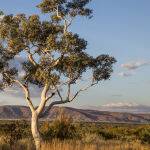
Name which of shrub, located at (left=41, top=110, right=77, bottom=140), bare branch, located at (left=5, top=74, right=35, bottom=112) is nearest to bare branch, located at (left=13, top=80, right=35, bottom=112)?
bare branch, located at (left=5, top=74, right=35, bottom=112)

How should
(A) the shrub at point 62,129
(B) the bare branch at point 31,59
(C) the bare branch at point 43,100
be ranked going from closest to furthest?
(C) the bare branch at point 43,100 → (B) the bare branch at point 31,59 → (A) the shrub at point 62,129

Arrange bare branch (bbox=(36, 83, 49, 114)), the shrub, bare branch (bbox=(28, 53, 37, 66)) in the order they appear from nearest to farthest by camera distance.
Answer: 1. bare branch (bbox=(36, 83, 49, 114))
2. bare branch (bbox=(28, 53, 37, 66))
3. the shrub

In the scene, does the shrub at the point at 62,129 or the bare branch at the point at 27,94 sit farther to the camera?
the shrub at the point at 62,129

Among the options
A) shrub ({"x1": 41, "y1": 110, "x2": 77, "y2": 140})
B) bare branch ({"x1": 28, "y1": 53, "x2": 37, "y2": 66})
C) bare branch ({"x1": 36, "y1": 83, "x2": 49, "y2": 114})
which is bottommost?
shrub ({"x1": 41, "y1": 110, "x2": 77, "y2": 140})

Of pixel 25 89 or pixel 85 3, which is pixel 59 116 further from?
pixel 85 3

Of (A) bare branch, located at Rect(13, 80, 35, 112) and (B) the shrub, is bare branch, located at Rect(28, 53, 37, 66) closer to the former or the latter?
(A) bare branch, located at Rect(13, 80, 35, 112)

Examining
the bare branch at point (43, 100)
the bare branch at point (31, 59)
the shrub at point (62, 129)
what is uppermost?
the bare branch at point (31, 59)

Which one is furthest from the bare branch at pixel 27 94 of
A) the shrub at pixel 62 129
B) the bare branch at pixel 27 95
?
the shrub at pixel 62 129

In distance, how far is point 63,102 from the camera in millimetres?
A: 26812

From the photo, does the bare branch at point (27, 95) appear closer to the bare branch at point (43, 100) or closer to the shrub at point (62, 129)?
the bare branch at point (43, 100)

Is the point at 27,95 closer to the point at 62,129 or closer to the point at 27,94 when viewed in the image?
Answer: the point at 27,94

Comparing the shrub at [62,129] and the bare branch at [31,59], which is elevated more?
the bare branch at [31,59]

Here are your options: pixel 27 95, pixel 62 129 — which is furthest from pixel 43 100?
pixel 62 129

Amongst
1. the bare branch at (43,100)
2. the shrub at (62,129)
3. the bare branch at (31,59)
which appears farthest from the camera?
the shrub at (62,129)
